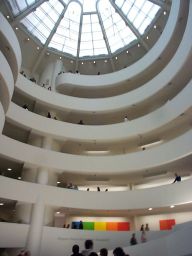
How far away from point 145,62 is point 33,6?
13513mm

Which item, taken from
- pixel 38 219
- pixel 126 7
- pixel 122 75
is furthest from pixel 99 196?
pixel 126 7

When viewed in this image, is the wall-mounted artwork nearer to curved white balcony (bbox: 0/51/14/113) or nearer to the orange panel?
the orange panel

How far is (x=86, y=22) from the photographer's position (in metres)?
33.2

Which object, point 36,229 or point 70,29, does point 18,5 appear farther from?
point 36,229

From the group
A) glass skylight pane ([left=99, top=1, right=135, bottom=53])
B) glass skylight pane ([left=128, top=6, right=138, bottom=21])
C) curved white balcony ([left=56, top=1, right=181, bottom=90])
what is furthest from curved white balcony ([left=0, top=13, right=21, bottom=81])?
glass skylight pane ([left=128, top=6, right=138, bottom=21])

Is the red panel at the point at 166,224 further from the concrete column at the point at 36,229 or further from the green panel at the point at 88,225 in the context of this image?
the concrete column at the point at 36,229

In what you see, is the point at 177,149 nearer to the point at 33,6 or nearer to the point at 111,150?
the point at 111,150

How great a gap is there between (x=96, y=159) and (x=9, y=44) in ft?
39.3

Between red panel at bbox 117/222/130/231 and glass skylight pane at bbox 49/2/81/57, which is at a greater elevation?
glass skylight pane at bbox 49/2/81/57

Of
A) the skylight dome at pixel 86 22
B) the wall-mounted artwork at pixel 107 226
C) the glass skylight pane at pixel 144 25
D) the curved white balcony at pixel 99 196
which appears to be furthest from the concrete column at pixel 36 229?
the glass skylight pane at pixel 144 25

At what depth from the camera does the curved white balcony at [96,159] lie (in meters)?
21.8

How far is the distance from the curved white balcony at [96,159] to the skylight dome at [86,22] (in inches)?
592

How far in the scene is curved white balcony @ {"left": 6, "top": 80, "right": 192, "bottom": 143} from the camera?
23.8m

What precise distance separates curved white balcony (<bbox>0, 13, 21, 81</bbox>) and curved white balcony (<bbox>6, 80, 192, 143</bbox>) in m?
4.43
